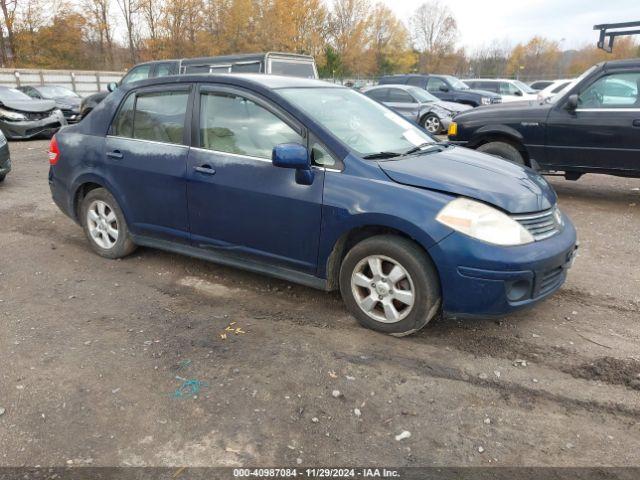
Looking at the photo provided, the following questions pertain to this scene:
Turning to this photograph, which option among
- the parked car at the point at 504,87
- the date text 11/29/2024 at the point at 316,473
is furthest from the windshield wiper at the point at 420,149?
the parked car at the point at 504,87

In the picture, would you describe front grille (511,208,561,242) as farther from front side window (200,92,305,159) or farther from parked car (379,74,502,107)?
parked car (379,74,502,107)

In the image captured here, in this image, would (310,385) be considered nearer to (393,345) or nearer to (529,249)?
(393,345)

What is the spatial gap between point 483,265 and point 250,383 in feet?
5.18

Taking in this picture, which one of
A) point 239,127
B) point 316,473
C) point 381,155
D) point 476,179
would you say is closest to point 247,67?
point 239,127

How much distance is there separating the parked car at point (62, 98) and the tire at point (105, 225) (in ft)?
43.2

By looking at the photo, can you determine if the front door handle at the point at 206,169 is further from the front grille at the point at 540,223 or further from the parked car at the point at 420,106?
the parked car at the point at 420,106

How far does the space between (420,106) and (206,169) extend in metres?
12.2

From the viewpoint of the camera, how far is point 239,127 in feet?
13.4

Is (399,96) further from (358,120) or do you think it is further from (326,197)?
(326,197)

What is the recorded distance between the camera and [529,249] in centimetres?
330

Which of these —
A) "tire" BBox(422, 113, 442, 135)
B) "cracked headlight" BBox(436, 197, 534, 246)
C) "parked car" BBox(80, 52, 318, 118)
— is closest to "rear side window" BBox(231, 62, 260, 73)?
"parked car" BBox(80, 52, 318, 118)

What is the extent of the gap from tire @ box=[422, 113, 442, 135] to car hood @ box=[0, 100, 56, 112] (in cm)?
1047

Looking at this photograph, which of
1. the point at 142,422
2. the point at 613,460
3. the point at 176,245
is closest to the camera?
the point at 613,460

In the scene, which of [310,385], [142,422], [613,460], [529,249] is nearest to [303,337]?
[310,385]
